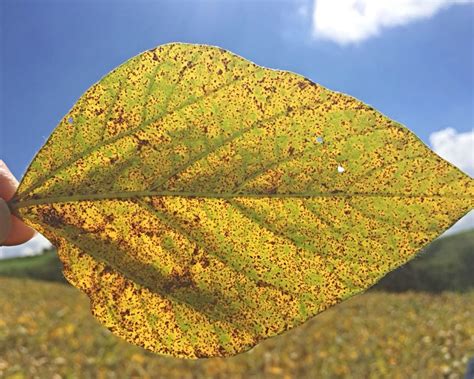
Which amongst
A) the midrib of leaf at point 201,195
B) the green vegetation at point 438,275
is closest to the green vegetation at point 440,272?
the green vegetation at point 438,275

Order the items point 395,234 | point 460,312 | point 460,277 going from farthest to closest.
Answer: point 460,277 < point 460,312 < point 395,234

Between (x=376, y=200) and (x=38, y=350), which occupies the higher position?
(x=376, y=200)

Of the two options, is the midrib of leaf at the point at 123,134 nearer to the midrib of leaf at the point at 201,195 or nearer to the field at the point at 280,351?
the midrib of leaf at the point at 201,195

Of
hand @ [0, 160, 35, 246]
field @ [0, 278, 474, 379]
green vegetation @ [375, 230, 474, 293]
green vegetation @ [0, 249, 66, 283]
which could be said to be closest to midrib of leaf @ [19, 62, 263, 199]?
hand @ [0, 160, 35, 246]

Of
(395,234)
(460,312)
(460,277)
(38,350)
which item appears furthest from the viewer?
(460,277)

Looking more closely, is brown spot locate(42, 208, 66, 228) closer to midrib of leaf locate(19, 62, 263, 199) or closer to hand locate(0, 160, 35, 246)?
midrib of leaf locate(19, 62, 263, 199)

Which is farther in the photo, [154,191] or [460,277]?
[460,277]

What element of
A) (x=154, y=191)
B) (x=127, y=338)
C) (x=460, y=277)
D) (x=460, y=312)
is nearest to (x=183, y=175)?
(x=154, y=191)

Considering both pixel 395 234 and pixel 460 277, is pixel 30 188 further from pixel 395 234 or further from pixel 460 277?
pixel 460 277
